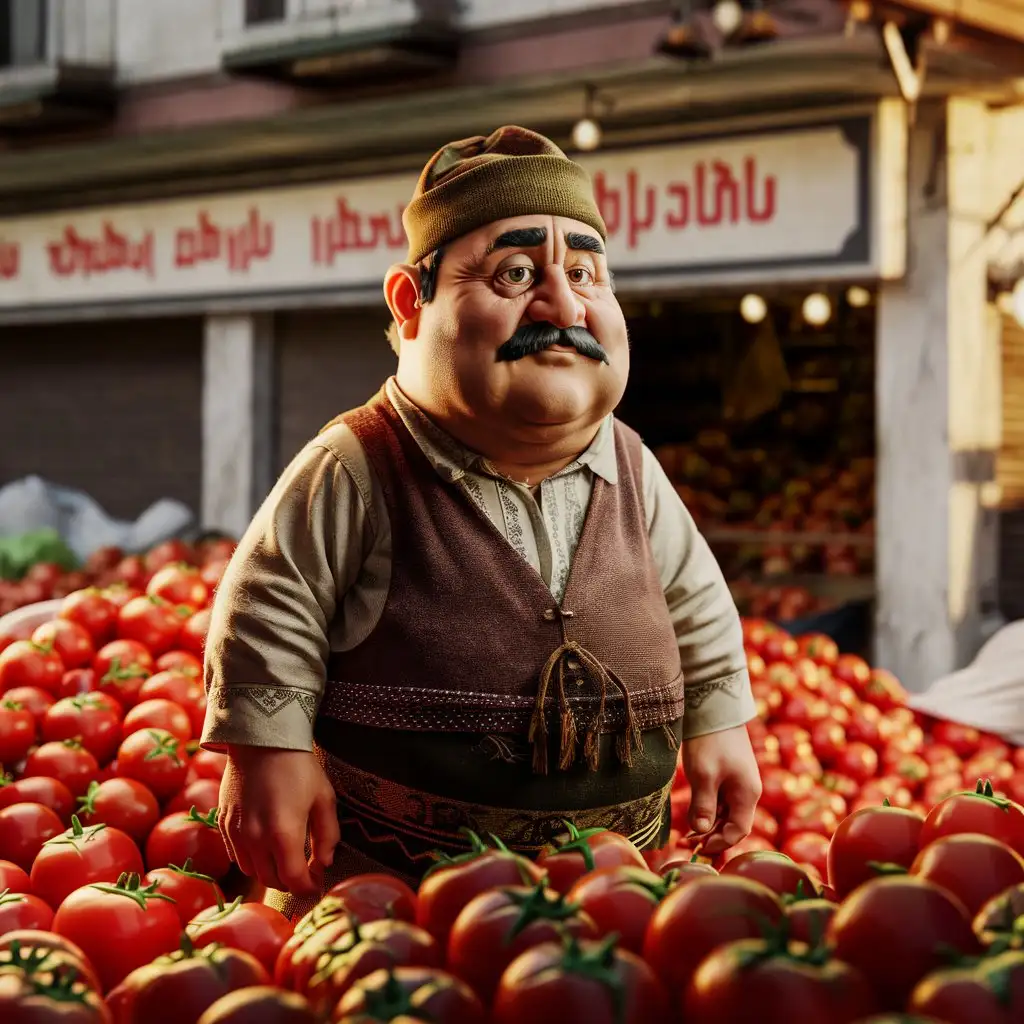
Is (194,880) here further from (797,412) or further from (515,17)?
(797,412)

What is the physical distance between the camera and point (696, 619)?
2.62 metres

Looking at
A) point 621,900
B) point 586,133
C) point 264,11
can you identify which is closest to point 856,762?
point 586,133

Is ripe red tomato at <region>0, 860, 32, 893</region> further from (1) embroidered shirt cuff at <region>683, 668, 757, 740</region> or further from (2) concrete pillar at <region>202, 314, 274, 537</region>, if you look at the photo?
(2) concrete pillar at <region>202, 314, 274, 537</region>

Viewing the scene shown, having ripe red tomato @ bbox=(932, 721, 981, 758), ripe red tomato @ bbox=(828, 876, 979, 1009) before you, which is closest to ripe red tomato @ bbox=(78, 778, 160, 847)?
ripe red tomato @ bbox=(828, 876, 979, 1009)

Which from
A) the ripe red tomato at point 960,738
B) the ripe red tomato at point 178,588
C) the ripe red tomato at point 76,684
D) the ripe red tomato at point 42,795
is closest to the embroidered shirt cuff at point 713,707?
the ripe red tomato at point 42,795

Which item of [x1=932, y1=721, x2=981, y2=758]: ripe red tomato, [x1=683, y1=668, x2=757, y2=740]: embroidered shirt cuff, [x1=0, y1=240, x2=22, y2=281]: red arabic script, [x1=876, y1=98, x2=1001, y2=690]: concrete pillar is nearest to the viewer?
[x1=683, y1=668, x2=757, y2=740]: embroidered shirt cuff

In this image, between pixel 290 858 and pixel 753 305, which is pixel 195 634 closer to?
pixel 290 858

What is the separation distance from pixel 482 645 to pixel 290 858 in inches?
16.4

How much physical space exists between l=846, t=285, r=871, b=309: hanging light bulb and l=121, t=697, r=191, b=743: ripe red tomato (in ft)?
14.2

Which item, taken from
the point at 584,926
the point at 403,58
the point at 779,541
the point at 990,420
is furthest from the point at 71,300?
the point at 584,926

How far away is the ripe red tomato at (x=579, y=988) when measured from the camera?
1.20m

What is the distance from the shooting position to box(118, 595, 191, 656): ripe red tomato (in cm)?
376

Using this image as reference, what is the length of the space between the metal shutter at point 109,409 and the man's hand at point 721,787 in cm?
748

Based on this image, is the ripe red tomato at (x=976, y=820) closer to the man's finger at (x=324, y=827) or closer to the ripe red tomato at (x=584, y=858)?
the ripe red tomato at (x=584, y=858)
